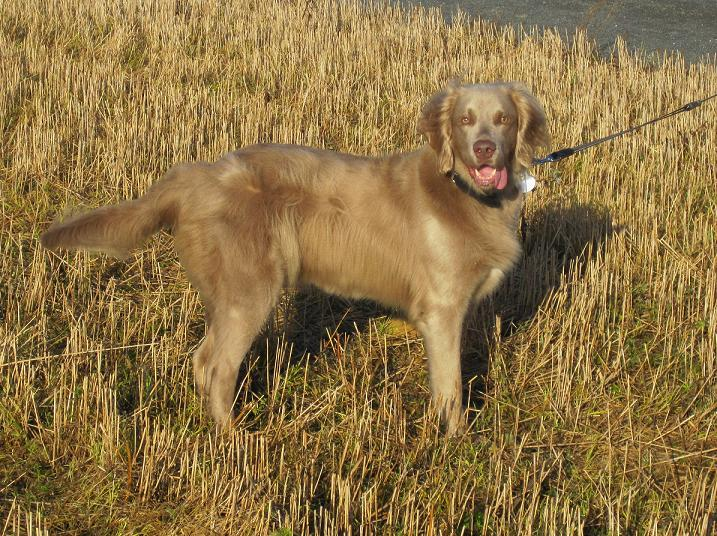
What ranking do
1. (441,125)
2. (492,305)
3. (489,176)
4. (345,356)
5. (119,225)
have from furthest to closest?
(492,305), (345,356), (441,125), (489,176), (119,225)

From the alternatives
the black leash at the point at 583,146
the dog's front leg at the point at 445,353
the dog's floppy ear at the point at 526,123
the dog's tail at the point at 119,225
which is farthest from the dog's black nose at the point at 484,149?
the dog's tail at the point at 119,225

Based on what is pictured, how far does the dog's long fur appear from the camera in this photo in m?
3.82

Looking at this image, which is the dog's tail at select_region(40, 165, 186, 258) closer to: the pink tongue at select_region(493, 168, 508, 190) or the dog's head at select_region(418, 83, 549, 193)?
the dog's head at select_region(418, 83, 549, 193)

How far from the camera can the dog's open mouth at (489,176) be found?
13.1 feet

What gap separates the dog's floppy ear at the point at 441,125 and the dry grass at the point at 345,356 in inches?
38.6

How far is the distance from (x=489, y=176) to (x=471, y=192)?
0.41 ft

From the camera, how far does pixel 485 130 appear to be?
4008 millimetres

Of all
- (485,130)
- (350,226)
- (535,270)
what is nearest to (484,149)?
(485,130)

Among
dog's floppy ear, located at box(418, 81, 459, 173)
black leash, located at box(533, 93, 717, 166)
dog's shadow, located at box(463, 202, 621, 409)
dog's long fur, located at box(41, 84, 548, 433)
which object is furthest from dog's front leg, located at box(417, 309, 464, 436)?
black leash, located at box(533, 93, 717, 166)

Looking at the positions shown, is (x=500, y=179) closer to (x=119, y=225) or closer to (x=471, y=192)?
(x=471, y=192)

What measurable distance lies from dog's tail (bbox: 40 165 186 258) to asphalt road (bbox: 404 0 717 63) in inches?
355

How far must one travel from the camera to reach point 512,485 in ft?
11.4

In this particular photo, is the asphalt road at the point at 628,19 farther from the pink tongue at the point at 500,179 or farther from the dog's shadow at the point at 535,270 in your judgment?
the pink tongue at the point at 500,179

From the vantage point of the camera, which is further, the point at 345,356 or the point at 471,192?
the point at 345,356
